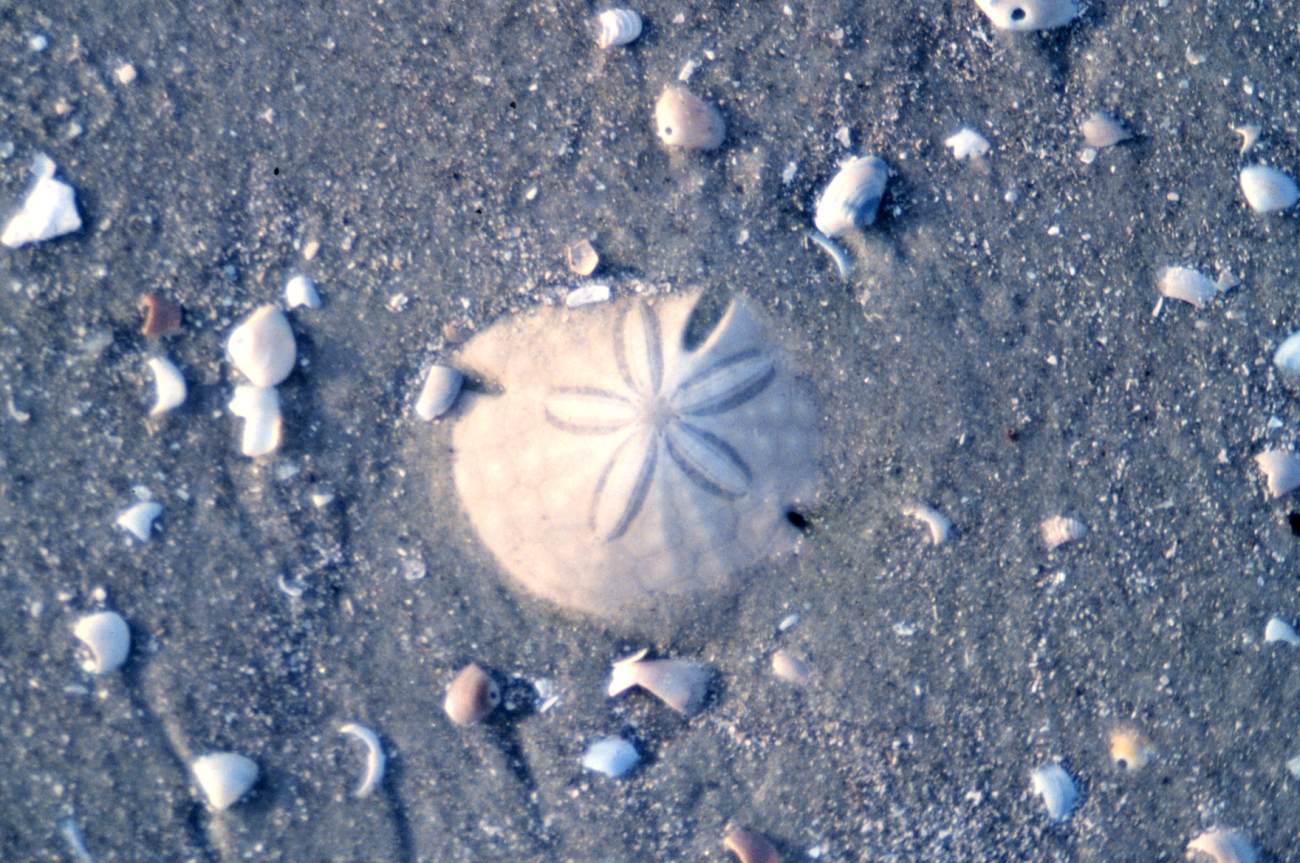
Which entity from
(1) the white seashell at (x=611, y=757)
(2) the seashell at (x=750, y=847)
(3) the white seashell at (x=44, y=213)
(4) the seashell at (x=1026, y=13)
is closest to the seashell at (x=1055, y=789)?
(2) the seashell at (x=750, y=847)

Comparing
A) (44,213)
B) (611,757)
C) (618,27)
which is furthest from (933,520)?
(44,213)

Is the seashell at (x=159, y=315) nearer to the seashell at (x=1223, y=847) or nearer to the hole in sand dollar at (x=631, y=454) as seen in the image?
the hole in sand dollar at (x=631, y=454)

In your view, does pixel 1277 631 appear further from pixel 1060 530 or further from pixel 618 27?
pixel 618 27

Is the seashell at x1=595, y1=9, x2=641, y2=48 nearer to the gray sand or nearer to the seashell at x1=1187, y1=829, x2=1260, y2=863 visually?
the gray sand

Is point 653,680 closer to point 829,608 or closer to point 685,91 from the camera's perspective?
point 829,608

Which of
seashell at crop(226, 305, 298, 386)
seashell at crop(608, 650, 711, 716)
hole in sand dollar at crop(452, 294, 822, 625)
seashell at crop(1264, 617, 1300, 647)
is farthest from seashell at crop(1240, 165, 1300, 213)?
seashell at crop(226, 305, 298, 386)
